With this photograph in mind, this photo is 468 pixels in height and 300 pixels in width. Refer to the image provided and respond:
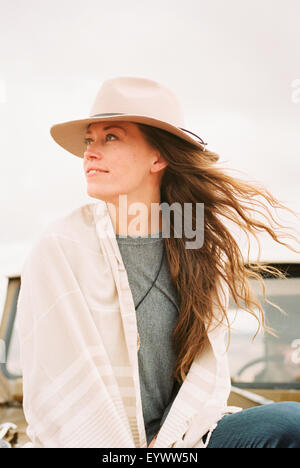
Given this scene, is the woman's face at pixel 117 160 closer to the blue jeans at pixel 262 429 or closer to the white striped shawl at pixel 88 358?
the white striped shawl at pixel 88 358

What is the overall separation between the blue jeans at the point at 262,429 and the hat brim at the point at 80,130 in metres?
1.10

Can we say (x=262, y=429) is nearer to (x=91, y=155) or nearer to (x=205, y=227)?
(x=205, y=227)

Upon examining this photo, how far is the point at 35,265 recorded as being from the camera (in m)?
1.86

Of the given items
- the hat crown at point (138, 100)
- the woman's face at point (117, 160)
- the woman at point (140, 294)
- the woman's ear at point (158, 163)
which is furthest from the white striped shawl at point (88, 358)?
the hat crown at point (138, 100)

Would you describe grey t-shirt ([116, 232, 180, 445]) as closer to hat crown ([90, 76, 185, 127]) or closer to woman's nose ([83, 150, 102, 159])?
woman's nose ([83, 150, 102, 159])

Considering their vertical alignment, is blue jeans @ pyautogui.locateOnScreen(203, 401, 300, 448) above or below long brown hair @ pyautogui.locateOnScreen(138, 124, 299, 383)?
below

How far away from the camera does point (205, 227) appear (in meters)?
2.28

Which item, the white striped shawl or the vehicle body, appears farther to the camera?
the vehicle body

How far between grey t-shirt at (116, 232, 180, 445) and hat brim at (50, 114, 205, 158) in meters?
0.45

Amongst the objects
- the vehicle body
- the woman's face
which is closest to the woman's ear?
the woman's face

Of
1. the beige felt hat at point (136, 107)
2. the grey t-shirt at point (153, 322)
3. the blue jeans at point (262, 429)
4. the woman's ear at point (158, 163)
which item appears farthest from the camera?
the woman's ear at point (158, 163)

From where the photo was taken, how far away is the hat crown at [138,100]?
2070 millimetres

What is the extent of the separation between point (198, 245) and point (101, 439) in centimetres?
91

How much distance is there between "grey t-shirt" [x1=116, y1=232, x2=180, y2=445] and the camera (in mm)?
1944
